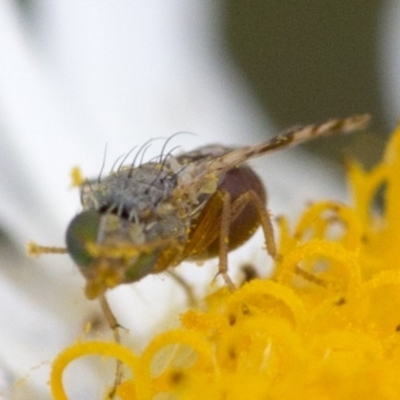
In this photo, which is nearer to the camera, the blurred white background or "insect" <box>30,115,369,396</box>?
"insect" <box>30,115,369,396</box>

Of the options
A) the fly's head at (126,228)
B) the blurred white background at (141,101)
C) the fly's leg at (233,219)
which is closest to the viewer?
the fly's head at (126,228)

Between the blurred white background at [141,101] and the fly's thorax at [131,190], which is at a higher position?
the fly's thorax at [131,190]

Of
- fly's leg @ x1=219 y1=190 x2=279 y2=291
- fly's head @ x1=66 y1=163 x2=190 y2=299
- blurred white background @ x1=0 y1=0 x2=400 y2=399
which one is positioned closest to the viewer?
fly's head @ x1=66 y1=163 x2=190 y2=299

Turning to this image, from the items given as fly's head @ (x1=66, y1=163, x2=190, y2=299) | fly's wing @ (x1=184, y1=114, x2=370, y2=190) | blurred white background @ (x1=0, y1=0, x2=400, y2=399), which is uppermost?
fly's head @ (x1=66, y1=163, x2=190, y2=299)

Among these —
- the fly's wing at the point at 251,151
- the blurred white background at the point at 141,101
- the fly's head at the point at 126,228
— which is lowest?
the blurred white background at the point at 141,101

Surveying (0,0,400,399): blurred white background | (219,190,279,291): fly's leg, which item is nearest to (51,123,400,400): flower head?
(219,190,279,291): fly's leg

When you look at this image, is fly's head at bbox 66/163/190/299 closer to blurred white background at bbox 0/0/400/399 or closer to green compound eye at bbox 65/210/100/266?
green compound eye at bbox 65/210/100/266

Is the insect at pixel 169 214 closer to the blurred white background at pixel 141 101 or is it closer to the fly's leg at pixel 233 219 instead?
the fly's leg at pixel 233 219

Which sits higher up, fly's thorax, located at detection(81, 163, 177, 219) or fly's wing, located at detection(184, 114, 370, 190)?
fly's thorax, located at detection(81, 163, 177, 219)

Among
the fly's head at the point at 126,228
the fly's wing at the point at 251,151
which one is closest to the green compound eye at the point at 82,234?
the fly's head at the point at 126,228
